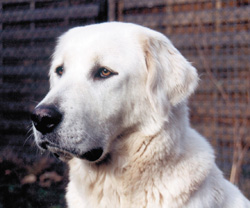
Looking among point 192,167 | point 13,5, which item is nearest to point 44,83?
point 13,5

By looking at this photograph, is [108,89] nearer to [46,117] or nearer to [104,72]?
[104,72]

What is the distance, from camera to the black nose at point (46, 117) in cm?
174

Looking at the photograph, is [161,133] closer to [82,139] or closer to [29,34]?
[82,139]

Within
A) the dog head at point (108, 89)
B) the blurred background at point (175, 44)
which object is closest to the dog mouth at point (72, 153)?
the dog head at point (108, 89)

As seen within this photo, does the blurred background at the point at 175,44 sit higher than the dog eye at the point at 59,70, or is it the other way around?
the dog eye at the point at 59,70

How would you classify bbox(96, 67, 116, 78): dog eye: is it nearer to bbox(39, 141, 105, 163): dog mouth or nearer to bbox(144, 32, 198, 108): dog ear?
bbox(144, 32, 198, 108): dog ear

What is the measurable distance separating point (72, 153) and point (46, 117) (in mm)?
243

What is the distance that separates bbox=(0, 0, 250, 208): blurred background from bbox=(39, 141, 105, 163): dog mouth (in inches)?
84.3

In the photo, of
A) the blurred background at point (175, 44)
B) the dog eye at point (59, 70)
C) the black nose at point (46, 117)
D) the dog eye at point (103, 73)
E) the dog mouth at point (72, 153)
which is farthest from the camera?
the blurred background at point (175, 44)

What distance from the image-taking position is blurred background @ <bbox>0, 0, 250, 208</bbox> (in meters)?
4.20

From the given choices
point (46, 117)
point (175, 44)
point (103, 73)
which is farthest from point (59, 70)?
point (175, 44)

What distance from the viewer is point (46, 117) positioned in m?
1.74

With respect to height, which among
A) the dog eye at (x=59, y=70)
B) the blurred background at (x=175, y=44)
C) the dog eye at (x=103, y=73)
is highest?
the dog eye at (x=103, y=73)

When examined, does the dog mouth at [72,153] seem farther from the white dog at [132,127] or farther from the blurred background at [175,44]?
the blurred background at [175,44]
